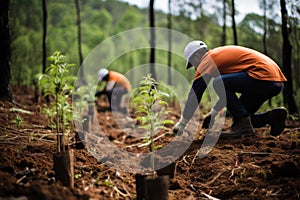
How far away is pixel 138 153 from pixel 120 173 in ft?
4.07

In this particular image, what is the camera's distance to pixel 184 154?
12.5ft

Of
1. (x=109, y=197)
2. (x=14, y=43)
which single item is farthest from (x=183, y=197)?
(x=14, y=43)

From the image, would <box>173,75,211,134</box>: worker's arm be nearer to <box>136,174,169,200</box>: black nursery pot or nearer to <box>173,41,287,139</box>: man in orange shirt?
<box>173,41,287,139</box>: man in orange shirt

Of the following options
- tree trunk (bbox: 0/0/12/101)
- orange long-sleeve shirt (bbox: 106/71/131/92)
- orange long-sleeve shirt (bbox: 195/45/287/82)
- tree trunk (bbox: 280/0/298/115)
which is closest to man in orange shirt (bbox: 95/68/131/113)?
orange long-sleeve shirt (bbox: 106/71/131/92)

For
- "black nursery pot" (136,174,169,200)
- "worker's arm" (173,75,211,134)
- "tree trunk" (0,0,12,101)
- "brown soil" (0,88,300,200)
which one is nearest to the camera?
"black nursery pot" (136,174,169,200)

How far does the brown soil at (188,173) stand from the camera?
243 cm

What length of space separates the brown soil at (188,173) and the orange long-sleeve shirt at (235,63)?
33.2 inches

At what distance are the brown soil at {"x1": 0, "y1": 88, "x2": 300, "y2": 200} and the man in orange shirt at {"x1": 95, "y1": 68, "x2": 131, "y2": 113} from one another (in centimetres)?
498

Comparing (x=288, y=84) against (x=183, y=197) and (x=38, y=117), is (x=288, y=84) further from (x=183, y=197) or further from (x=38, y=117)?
(x=38, y=117)

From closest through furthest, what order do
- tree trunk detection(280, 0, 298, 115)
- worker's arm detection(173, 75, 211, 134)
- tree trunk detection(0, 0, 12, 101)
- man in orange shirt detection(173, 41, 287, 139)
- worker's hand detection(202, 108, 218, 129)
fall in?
man in orange shirt detection(173, 41, 287, 139) → worker's arm detection(173, 75, 211, 134) → worker's hand detection(202, 108, 218, 129) → tree trunk detection(280, 0, 298, 115) → tree trunk detection(0, 0, 12, 101)

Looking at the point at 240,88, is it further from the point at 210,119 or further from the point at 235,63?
the point at 210,119

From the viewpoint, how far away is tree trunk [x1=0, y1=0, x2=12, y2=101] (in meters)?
5.98

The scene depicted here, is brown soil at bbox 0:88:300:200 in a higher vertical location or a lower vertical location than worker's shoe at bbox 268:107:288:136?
lower

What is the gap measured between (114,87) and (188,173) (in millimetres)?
6006
